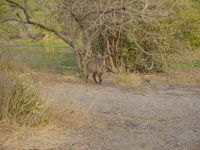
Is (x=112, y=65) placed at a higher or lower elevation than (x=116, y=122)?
lower

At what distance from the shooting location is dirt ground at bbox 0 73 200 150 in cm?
589

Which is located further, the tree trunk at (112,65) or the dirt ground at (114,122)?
the tree trunk at (112,65)

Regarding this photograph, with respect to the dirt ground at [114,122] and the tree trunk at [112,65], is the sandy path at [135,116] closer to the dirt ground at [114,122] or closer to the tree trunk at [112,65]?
the dirt ground at [114,122]

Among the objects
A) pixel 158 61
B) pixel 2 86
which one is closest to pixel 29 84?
pixel 2 86

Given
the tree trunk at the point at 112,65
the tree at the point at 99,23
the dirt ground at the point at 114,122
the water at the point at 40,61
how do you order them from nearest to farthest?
1. the dirt ground at the point at 114,122
2. the water at the point at 40,61
3. the tree at the point at 99,23
4. the tree trunk at the point at 112,65

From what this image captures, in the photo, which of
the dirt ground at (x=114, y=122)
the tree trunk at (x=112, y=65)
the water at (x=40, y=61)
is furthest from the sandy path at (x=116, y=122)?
the tree trunk at (x=112, y=65)

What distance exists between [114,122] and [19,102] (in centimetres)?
224

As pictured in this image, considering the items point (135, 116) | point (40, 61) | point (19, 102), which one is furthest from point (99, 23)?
point (19, 102)

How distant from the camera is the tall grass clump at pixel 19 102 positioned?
6484 mm

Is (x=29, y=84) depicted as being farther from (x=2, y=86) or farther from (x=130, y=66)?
(x=130, y=66)

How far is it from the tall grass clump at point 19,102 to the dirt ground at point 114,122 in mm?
283

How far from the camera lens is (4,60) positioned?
8.62m

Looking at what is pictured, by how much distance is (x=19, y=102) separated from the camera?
6.61 metres

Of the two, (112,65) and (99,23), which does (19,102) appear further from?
(112,65)
